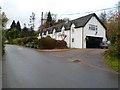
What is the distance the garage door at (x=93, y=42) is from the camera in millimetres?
49938

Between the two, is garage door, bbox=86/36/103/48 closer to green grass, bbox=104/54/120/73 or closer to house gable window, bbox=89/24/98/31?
house gable window, bbox=89/24/98/31

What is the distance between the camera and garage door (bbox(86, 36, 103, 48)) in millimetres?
49938

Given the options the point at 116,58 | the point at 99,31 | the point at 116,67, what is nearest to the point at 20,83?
the point at 116,67

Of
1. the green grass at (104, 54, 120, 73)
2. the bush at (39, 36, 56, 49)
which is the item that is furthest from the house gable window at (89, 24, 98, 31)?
the green grass at (104, 54, 120, 73)

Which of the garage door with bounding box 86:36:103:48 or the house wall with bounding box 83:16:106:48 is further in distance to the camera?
the garage door with bounding box 86:36:103:48

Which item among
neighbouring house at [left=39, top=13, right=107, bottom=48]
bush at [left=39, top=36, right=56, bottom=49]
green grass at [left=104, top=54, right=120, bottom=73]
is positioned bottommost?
green grass at [left=104, top=54, right=120, bottom=73]

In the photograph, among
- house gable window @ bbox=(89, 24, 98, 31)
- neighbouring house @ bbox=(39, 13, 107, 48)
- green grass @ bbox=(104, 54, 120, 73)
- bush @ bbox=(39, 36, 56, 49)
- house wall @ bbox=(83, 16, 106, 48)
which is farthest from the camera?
house gable window @ bbox=(89, 24, 98, 31)

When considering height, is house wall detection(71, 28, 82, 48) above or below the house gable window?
below

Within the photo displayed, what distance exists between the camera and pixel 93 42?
51000 millimetres

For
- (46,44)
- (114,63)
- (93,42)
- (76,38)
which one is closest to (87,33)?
(93,42)

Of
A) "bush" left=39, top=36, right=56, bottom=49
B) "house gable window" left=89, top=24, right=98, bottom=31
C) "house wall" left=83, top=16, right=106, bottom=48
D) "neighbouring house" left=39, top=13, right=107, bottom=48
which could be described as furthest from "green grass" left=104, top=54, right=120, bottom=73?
"house gable window" left=89, top=24, right=98, bottom=31

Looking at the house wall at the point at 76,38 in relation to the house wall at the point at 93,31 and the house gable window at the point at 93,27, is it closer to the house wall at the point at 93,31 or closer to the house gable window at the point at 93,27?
the house wall at the point at 93,31

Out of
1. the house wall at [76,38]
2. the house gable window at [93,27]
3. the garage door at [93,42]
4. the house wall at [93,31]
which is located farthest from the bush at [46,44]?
the house gable window at [93,27]

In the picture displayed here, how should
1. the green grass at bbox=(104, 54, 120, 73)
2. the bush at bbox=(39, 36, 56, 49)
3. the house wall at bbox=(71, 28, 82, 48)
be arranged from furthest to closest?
the house wall at bbox=(71, 28, 82, 48) → the bush at bbox=(39, 36, 56, 49) → the green grass at bbox=(104, 54, 120, 73)
